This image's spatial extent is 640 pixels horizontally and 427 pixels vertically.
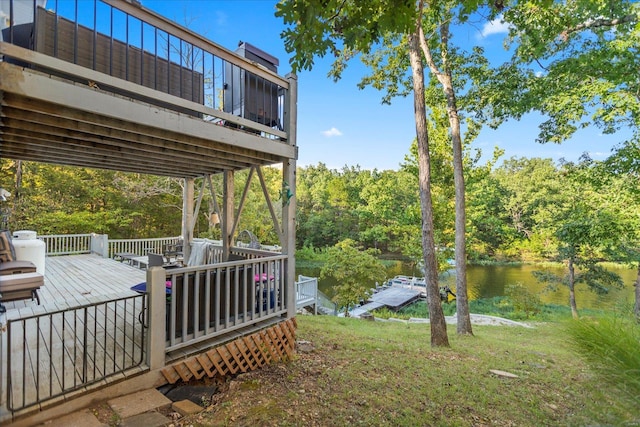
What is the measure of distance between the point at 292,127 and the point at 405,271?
83.8 ft

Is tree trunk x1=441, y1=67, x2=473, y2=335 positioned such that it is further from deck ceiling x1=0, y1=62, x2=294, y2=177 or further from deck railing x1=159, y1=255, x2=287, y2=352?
deck ceiling x1=0, y1=62, x2=294, y2=177

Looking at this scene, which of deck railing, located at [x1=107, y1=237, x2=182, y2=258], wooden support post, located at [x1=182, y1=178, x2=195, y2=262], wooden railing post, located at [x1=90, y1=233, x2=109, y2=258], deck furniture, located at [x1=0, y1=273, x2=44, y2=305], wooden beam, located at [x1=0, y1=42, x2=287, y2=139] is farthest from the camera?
deck railing, located at [x1=107, y1=237, x2=182, y2=258]

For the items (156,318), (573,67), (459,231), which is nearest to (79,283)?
(156,318)

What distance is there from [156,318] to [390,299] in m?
16.3

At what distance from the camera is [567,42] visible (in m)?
7.34

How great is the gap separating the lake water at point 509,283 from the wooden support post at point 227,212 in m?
11.0

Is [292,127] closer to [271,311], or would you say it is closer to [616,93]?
[271,311]

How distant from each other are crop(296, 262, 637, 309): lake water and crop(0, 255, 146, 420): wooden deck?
1260 centimetres

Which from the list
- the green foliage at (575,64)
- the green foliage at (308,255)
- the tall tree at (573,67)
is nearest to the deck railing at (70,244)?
the tall tree at (573,67)

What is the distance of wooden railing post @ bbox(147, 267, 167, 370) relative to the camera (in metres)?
3.09

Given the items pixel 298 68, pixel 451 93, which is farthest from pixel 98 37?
pixel 451 93

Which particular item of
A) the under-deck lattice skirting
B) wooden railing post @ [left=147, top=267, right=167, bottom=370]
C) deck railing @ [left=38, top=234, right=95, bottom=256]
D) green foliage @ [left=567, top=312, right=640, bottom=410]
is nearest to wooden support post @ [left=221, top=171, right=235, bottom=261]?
the under-deck lattice skirting

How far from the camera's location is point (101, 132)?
3262 millimetres

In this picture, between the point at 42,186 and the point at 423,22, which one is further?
the point at 42,186
